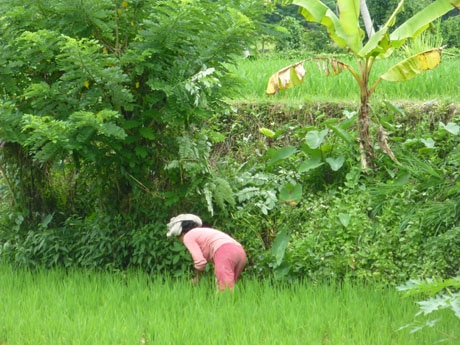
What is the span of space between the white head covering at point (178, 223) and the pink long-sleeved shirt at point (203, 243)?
117 mm

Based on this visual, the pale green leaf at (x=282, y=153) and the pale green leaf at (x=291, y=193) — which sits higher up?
the pale green leaf at (x=282, y=153)

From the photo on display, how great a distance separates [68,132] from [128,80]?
67cm

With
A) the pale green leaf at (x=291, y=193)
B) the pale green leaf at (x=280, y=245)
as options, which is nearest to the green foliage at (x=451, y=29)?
the pale green leaf at (x=291, y=193)

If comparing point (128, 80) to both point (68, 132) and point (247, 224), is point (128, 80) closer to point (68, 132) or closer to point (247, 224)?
point (68, 132)

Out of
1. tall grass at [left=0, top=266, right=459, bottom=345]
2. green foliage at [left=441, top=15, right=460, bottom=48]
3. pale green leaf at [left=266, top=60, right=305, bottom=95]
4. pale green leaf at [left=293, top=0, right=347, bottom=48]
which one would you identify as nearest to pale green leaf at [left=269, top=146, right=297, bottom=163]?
pale green leaf at [left=266, top=60, right=305, bottom=95]

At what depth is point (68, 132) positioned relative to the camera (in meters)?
6.66

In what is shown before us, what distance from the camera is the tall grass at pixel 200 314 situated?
5.36 meters

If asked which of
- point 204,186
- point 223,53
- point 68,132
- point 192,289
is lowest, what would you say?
point 192,289

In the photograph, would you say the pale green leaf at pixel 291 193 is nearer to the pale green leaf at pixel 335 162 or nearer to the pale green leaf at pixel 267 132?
the pale green leaf at pixel 335 162

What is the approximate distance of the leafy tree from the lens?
21.9 ft

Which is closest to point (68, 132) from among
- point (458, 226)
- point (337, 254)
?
point (337, 254)

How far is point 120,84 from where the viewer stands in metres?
7.09

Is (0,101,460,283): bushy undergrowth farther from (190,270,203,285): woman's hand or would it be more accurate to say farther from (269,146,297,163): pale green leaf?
(190,270,203,285): woman's hand

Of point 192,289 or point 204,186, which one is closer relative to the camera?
point 192,289
